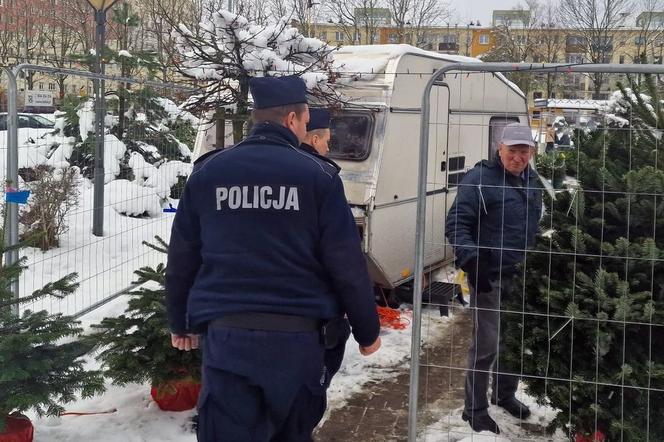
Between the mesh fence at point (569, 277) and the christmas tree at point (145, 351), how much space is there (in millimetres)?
1606

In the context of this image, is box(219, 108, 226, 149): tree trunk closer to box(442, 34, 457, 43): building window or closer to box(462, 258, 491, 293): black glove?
box(462, 258, 491, 293): black glove

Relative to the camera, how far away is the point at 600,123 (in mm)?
5047

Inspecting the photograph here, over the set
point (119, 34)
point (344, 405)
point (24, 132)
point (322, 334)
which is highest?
point (119, 34)

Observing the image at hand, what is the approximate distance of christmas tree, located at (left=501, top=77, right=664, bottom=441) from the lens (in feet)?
12.8

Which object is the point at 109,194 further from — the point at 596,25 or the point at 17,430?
the point at 596,25

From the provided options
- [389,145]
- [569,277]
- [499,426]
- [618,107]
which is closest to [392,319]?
[389,145]

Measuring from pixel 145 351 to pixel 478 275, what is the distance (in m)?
2.26

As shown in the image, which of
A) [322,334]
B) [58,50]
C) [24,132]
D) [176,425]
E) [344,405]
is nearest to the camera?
[322,334]

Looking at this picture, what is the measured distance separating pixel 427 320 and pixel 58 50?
35160 mm

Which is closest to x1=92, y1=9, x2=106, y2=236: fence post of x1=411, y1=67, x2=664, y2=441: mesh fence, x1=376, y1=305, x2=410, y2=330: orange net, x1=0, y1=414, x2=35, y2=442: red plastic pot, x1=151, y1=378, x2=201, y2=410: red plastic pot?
x1=376, y1=305, x2=410, y2=330: orange net

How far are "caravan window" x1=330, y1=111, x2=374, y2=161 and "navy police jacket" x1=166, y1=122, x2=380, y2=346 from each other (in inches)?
178

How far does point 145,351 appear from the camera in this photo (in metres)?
4.96

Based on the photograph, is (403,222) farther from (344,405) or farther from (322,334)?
(322,334)

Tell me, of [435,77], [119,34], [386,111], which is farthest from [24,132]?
[119,34]
